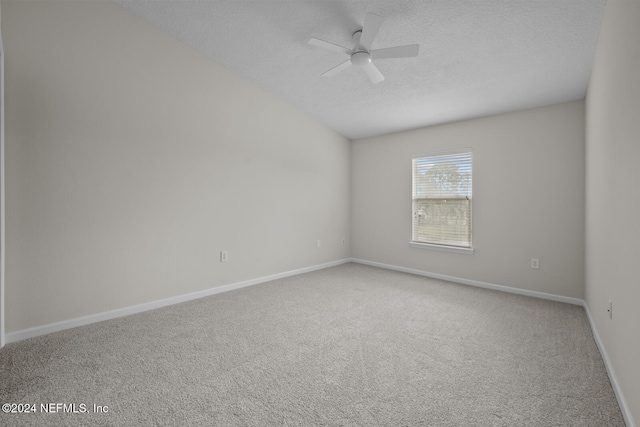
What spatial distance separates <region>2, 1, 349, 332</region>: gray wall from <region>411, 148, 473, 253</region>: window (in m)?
2.25

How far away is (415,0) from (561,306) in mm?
3460

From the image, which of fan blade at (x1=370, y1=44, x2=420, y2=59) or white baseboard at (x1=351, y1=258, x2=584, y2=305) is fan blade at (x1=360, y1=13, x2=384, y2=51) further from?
white baseboard at (x1=351, y1=258, x2=584, y2=305)

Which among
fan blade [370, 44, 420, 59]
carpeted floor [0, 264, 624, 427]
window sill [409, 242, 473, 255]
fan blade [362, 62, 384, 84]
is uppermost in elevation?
fan blade [362, 62, 384, 84]

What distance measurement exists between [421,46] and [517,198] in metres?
2.26

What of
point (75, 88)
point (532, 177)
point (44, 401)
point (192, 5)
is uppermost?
point (192, 5)

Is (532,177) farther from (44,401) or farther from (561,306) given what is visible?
(44,401)

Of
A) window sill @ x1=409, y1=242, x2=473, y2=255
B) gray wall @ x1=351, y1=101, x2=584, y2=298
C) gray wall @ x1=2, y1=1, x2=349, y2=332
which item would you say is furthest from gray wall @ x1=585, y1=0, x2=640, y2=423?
gray wall @ x1=2, y1=1, x2=349, y2=332


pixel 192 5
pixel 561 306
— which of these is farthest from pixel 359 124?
pixel 561 306

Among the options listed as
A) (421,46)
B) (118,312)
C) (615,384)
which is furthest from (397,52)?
(118,312)

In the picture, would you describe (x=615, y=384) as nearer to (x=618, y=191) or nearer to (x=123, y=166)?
(x=618, y=191)

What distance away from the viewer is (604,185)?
2039 millimetres

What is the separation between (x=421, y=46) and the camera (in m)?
2.68

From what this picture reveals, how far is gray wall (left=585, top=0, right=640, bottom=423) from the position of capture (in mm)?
1327

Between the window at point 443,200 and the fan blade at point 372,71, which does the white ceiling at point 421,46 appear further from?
the window at point 443,200
